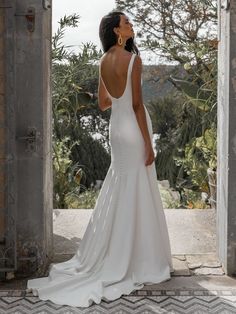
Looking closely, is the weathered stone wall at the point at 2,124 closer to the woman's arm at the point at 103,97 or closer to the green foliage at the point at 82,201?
the woman's arm at the point at 103,97

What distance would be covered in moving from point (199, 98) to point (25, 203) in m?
3.32

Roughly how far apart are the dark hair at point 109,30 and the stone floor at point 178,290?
5.34ft

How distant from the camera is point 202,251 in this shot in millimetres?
4672

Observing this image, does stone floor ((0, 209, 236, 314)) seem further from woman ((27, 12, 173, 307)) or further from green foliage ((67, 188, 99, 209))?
green foliage ((67, 188, 99, 209))

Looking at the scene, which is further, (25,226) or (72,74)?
(72,74)

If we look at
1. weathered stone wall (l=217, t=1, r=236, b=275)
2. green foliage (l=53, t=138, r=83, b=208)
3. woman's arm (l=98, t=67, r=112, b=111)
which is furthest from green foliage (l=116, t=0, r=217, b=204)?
woman's arm (l=98, t=67, r=112, b=111)

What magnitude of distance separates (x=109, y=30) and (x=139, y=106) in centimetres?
56

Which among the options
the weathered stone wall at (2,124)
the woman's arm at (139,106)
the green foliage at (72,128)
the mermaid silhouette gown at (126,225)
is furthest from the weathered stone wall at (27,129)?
the green foliage at (72,128)

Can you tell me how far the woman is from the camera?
12.7ft

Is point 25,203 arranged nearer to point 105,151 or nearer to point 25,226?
point 25,226

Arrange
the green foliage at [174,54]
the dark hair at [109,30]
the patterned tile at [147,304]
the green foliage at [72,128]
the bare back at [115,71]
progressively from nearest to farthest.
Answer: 1. the patterned tile at [147,304]
2. the bare back at [115,71]
3. the dark hair at [109,30]
4. the green foliage at [72,128]
5. the green foliage at [174,54]

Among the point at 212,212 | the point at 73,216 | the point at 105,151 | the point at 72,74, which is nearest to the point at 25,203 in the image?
the point at 73,216

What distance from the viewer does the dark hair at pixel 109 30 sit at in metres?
3.93

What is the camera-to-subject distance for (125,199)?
3.96 meters
